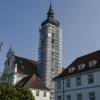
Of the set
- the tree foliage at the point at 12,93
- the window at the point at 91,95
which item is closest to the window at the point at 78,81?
the window at the point at 91,95

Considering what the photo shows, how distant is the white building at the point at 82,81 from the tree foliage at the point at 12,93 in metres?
17.1

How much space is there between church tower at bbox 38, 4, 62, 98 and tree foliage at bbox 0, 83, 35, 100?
51.8 meters

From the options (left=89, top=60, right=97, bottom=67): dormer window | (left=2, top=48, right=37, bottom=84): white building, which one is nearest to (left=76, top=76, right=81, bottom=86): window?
(left=89, top=60, right=97, bottom=67): dormer window

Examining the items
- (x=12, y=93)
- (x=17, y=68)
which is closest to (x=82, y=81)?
(x=12, y=93)

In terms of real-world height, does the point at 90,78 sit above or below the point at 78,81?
above

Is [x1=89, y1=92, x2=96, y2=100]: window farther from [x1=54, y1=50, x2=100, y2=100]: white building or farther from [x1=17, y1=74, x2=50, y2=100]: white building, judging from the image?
[x1=17, y1=74, x2=50, y2=100]: white building

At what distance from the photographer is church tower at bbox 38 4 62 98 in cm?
7662

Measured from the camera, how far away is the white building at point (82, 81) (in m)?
38.0

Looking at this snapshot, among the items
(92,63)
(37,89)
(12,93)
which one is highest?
(92,63)

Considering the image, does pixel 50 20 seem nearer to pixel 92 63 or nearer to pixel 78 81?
pixel 78 81

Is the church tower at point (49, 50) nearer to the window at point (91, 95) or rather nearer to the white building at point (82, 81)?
the white building at point (82, 81)

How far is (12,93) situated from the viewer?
21938 mm

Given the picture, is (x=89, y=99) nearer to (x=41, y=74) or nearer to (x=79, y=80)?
(x=79, y=80)

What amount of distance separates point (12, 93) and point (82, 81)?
66.8ft
